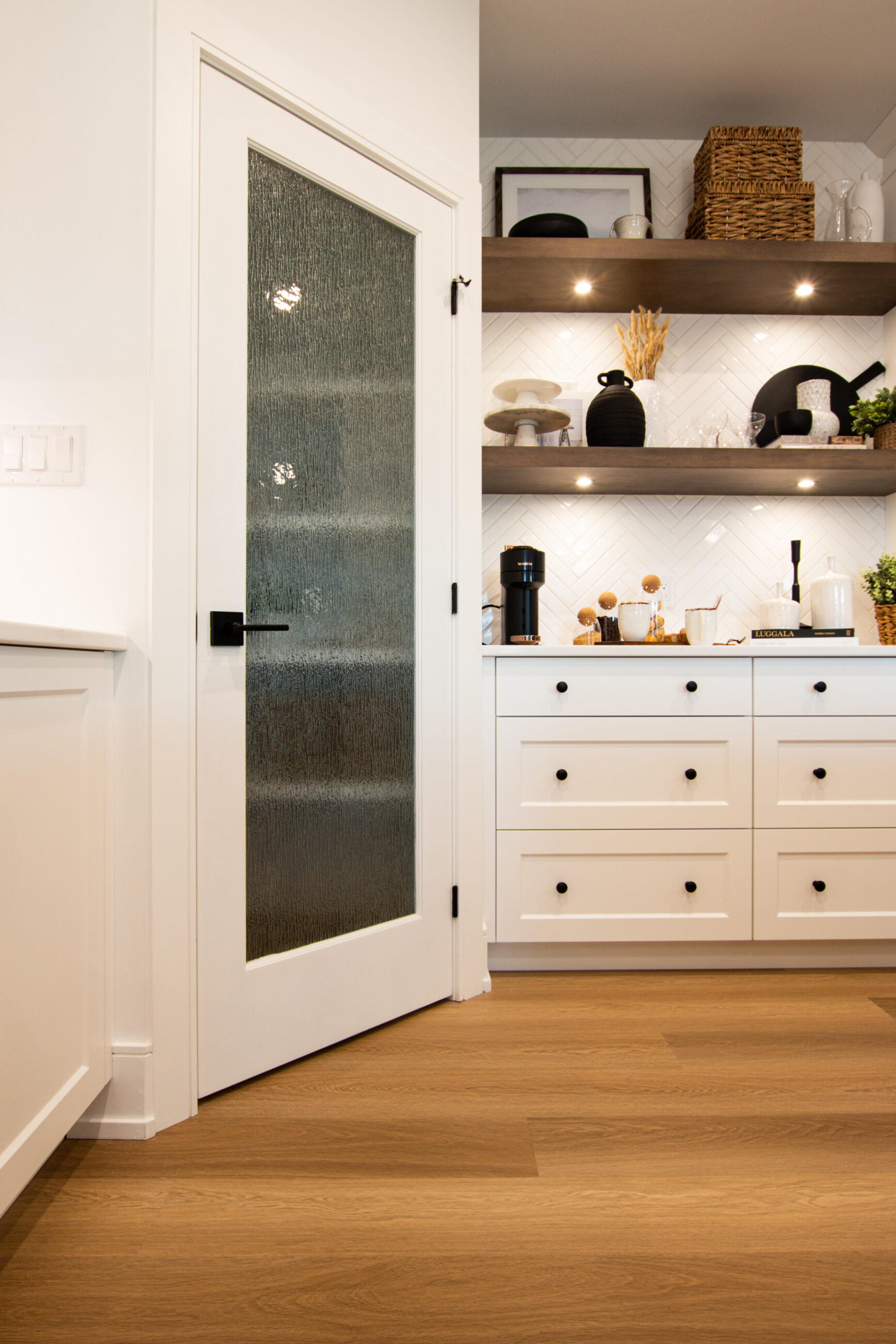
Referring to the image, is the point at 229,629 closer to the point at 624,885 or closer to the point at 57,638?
the point at 57,638

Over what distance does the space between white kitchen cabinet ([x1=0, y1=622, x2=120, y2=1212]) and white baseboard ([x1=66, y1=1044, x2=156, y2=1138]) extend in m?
0.03

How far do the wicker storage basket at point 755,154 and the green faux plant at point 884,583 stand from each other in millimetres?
1331

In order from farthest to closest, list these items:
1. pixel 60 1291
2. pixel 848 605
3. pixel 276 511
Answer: pixel 848 605, pixel 276 511, pixel 60 1291

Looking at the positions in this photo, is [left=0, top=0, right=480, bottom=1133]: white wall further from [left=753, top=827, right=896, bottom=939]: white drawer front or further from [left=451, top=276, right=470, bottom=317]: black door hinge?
[left=753, top=827, right=896, bottom=939]: white drawer front

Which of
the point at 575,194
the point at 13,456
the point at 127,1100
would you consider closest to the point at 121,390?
the point at 13,456

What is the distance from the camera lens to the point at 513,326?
2.84 metres

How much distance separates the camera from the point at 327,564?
175cm

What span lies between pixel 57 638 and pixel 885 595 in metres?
2.56

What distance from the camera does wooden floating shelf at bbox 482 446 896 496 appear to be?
96.3 inches

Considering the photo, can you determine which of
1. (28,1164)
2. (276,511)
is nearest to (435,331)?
(276,511)

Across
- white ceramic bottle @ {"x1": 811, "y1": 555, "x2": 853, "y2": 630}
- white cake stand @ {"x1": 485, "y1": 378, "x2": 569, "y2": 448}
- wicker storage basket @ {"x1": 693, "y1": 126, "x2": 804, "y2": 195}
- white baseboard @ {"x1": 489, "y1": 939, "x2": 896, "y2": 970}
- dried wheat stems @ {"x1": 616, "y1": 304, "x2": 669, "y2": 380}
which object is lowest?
white baseboard @ {"x1": 489, "y1": 939, "x2": 896, "y2": 970}

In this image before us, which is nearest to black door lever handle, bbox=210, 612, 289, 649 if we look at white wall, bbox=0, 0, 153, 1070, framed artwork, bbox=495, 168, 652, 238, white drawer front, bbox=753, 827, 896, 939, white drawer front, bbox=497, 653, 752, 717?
white wall, bbox=0, 0, 153, 1070

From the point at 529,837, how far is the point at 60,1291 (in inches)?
56.7

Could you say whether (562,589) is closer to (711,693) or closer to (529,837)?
(711,693)
